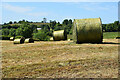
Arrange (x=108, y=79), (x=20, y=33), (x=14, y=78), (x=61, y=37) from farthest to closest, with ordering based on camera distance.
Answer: (x=20, y=33) → (x=61, y=37) → (x=14, y=78) → (x=108, y=79)

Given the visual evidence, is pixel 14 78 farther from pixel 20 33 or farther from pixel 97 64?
pixel 20 33

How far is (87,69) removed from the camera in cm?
642

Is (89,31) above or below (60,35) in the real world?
above

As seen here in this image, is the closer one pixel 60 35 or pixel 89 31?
pixel 89 31

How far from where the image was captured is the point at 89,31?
1577 centimetres

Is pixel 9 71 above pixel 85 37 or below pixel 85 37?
below

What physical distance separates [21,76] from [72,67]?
2025 millimetres

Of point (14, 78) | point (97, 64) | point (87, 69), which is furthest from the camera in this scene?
point (97, 64)

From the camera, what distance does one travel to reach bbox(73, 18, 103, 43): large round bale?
15.7 m

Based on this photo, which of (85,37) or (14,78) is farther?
(85,37)

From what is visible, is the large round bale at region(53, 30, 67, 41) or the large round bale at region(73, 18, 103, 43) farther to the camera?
the large round bale at region(53, 30, 67, 41)

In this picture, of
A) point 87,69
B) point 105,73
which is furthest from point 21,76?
point 105,73

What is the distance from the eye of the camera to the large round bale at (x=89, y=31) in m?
15.7

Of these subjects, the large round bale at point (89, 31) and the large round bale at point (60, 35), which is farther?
the large round bale at point (60, 35)
